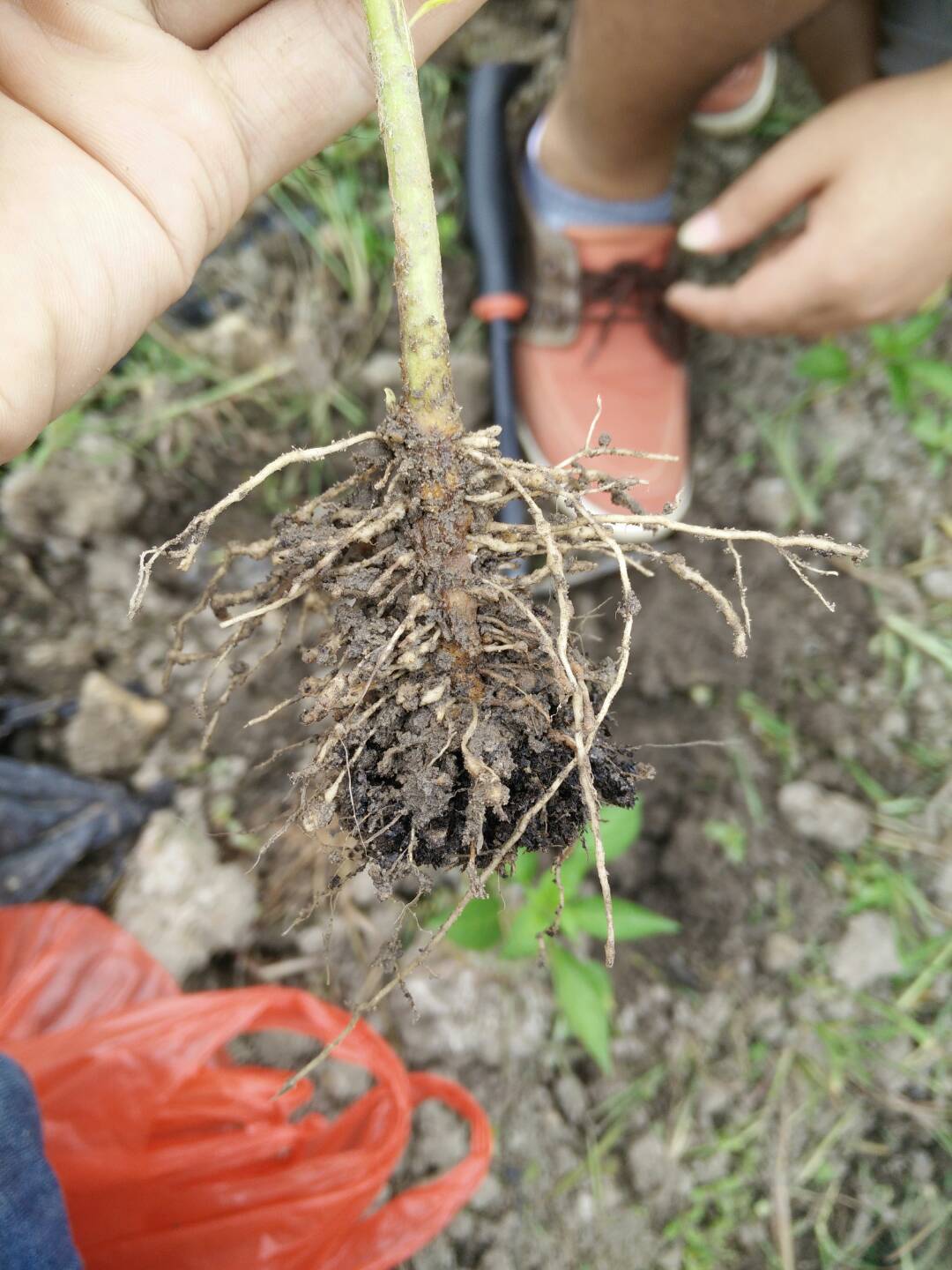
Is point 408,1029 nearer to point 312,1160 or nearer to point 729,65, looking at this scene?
point 312,1160

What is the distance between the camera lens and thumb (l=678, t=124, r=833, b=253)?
4.10 feet

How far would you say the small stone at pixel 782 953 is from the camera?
1401mm

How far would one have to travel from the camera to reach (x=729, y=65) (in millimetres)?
1334

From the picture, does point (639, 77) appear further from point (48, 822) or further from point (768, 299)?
point (48, 822)

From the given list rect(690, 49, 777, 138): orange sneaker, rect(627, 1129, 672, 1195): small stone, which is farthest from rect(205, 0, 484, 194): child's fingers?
rect(627, 1129, 672, 1195): small stone

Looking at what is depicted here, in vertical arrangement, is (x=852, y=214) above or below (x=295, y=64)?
below

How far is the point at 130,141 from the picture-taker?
94 cm

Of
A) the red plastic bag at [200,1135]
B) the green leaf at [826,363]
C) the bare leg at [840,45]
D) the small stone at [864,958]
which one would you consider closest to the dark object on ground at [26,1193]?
the red plastic bag at [200,1135]

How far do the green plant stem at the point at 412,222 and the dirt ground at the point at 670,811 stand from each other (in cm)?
71

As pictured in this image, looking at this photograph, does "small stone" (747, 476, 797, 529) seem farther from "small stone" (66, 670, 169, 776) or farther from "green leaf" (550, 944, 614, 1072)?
"small stone" (66, 670, 169, 776)

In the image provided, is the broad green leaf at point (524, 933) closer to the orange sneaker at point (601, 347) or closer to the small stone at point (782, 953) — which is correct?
the small stone at point (782, 953)

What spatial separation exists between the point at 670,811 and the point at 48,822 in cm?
100

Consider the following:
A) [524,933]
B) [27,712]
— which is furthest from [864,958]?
[27,712]

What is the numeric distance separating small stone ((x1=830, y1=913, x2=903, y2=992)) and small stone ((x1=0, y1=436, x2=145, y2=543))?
4.60ft
